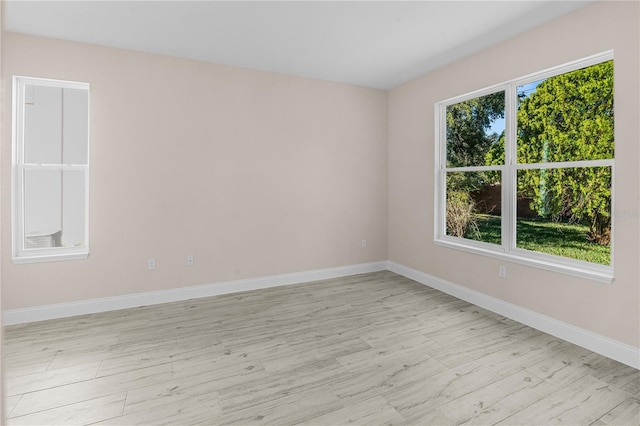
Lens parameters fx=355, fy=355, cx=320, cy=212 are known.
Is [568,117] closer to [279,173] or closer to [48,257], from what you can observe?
[279,173]

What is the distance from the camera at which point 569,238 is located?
3148mm

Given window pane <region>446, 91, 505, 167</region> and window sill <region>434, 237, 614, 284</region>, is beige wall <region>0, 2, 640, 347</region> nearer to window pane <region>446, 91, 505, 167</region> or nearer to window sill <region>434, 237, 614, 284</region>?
window sill <region>434, 237, 614, 284</region>

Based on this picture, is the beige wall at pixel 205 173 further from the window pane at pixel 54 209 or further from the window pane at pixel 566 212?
the window pane at pixel 566 212

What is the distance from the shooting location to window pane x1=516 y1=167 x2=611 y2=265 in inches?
115

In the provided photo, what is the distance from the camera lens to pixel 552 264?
315 cm

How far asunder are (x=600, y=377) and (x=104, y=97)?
4.85m

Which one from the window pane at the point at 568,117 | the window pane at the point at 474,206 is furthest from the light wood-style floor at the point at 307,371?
the window pane at the point at 568,117

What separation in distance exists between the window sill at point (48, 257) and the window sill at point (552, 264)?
4.01 meters

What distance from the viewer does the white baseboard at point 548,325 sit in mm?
2654

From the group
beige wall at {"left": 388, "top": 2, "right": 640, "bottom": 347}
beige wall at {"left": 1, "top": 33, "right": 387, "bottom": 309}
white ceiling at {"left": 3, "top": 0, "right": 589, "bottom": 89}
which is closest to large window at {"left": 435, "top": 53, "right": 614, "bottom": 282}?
beige wall at {"left": 388, "top": 2, "right": 640, "bottom": 347}

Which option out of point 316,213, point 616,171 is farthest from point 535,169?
point 316,213

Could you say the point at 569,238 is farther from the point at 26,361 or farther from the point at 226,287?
the point at 26,361

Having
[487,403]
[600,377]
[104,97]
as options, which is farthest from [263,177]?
[600,377]

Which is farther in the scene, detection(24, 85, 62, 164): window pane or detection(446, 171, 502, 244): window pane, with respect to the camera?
detection(446, 171, 502, 244): window pane
